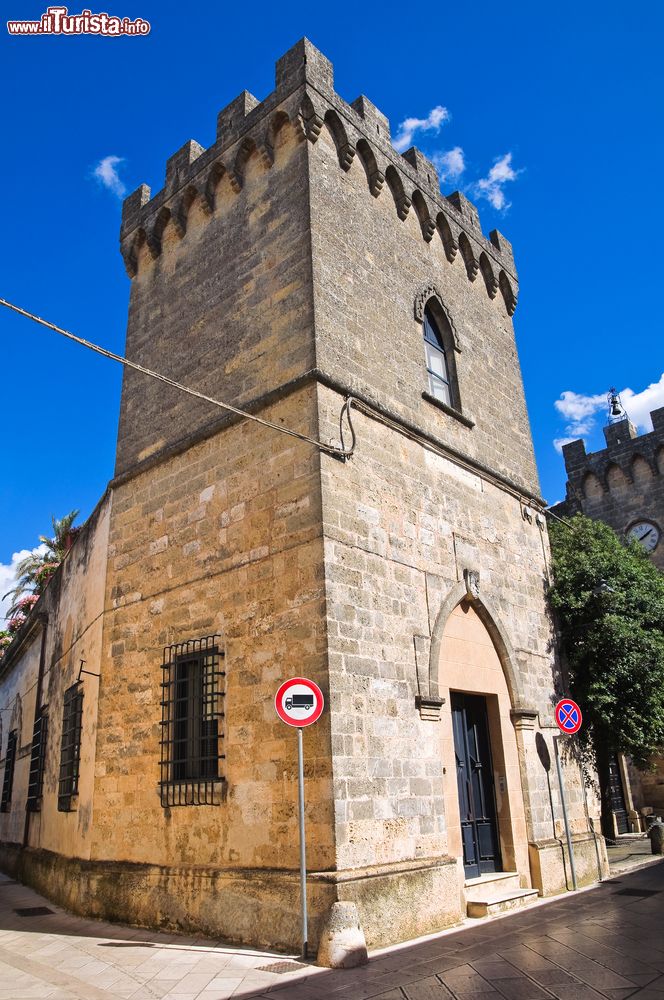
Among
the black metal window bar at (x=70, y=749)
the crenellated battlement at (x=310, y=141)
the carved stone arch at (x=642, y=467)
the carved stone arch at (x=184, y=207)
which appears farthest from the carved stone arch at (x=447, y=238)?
the carved stone arch at (x=642, y=467)

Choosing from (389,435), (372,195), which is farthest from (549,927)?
(372,195)

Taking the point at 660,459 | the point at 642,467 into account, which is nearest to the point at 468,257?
the point at 660,459

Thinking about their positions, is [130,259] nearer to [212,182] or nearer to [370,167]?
[212,182]

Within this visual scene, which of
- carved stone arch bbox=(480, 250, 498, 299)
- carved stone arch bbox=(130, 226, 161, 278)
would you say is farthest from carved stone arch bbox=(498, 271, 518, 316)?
carved stone arch bbox=(130, 226, 161, 278)

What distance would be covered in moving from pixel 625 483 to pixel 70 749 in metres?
17.3

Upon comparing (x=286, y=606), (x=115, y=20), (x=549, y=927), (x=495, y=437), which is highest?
(x=115, y=20)

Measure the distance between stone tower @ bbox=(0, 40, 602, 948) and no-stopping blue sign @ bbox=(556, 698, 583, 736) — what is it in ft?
1.10

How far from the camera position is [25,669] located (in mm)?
18359

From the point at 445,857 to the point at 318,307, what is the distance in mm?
5808

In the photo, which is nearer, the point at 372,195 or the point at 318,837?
the point at 318,837

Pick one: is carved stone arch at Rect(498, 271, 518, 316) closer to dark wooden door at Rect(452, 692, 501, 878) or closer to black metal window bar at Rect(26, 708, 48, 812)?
dark wooden door at Rect(452, 692, 501, 878)

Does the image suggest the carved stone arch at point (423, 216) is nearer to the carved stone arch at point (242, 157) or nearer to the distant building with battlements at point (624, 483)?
the carved stone arch at point (242, 157)

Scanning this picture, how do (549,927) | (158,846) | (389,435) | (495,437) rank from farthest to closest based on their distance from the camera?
1. (495,437)
2. (389,435)
3. (158,846)
4. (549,927)

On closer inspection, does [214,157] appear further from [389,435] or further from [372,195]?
[389,435]
